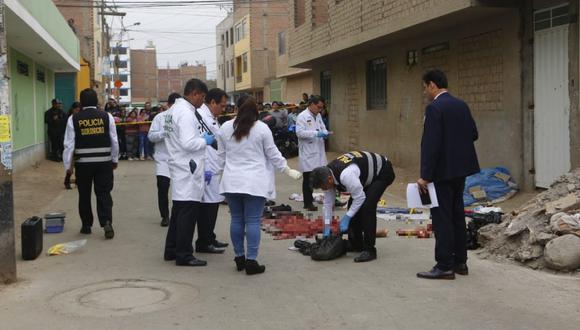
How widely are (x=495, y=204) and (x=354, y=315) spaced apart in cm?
666

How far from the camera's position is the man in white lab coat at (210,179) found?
722 centimetres

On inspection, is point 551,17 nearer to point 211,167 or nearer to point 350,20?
point 211,167

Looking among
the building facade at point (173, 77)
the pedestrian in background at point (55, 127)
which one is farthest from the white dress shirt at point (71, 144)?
the building facade at point (173, 77)

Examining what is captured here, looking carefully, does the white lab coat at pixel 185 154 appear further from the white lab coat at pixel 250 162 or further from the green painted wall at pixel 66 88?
the green painted wall at pixel 66 88

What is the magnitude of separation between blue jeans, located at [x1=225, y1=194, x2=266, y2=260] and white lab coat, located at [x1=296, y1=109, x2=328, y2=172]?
447cm

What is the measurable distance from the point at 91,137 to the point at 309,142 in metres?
3.80

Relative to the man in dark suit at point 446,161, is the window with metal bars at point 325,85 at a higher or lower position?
higher

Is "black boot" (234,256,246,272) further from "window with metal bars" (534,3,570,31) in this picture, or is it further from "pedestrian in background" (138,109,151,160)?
"pedestrian in background" (138,109,151,160)

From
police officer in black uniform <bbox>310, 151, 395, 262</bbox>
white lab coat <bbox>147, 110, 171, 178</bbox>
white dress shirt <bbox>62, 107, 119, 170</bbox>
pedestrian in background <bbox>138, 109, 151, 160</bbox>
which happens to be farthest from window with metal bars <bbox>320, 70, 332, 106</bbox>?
police officer in black uniform <bbox>310, 151, 395, 262</bbox>

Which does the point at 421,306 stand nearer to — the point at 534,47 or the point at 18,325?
the point at 18,325

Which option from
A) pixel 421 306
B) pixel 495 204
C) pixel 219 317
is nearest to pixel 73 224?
pixel 219 317

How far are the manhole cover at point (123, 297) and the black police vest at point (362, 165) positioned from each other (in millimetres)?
1905

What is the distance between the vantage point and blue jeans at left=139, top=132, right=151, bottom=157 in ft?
73.7

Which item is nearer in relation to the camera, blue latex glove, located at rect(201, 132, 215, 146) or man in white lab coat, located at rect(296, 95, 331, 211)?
blue latex glove, located at rect(201, 132, 215, 146)
